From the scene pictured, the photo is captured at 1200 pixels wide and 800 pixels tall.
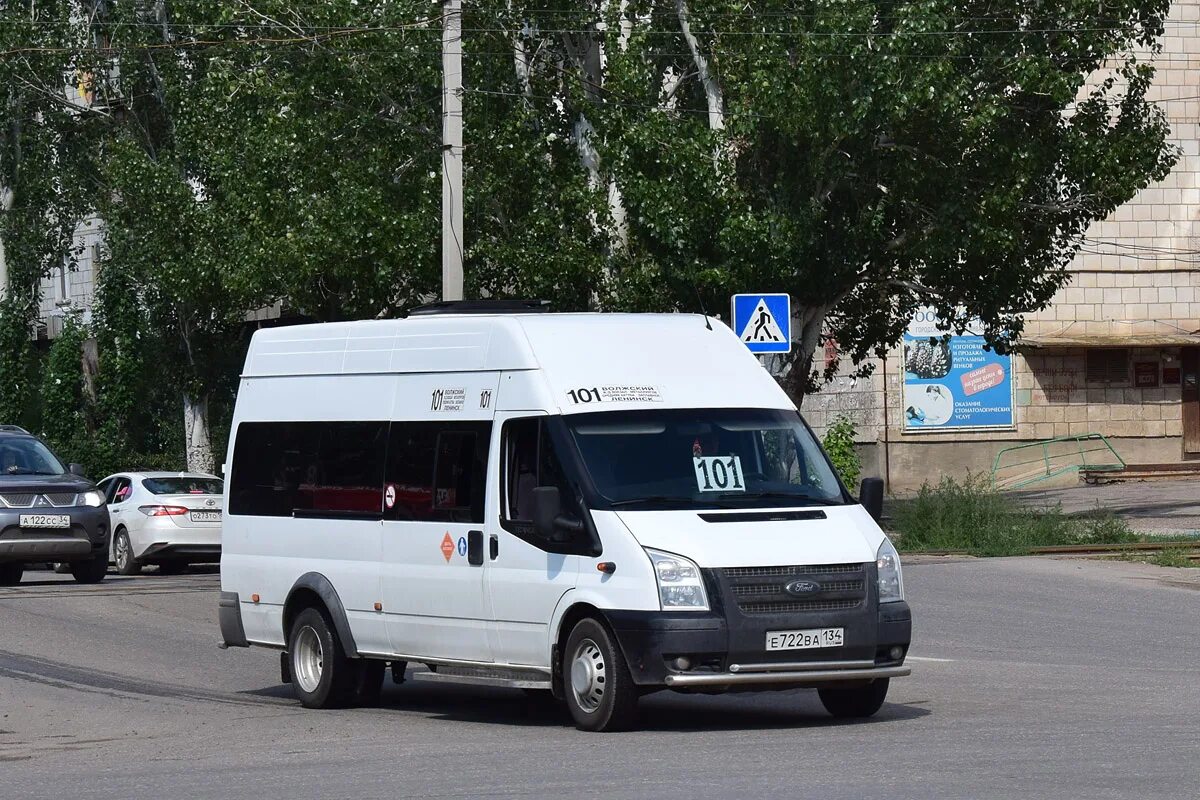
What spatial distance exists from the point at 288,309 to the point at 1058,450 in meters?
16.6

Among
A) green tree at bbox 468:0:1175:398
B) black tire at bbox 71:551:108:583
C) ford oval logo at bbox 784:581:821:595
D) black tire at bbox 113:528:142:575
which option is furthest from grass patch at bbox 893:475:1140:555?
ford oval logo at bbox 784:581:821:595

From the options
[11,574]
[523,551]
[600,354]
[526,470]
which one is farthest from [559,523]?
[11,574]

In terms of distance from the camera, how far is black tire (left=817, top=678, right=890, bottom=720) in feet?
39.1

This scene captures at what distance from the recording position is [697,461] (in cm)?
1187

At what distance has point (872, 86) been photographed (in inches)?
1033

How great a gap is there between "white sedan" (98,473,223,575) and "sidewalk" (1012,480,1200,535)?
38.2 feet

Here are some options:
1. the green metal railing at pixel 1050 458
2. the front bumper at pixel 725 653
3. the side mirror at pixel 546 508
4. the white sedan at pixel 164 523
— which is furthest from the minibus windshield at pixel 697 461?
the green metal railing at pixel 1050 458

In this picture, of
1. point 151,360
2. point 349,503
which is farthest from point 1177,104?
point 349,503

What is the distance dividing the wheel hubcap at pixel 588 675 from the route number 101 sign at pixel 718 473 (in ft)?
3.61

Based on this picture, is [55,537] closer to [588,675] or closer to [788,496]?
[588,675]

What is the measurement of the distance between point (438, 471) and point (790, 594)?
249 centimetres

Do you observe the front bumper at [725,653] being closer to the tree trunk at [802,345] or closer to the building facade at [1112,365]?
the tree trunk at [802,345]

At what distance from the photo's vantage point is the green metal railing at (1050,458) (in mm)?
42562

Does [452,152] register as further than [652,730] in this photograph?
Yes
